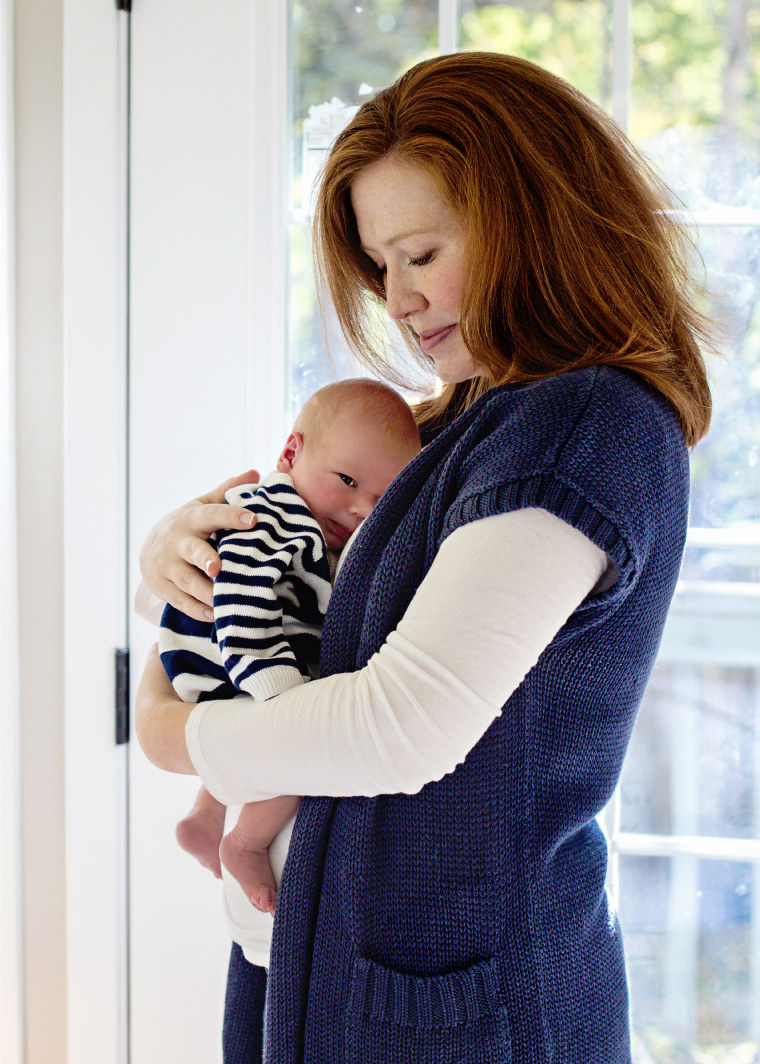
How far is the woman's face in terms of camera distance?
0.91 m

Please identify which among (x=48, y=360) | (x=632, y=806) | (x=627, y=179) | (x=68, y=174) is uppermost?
(x=68, y=174)

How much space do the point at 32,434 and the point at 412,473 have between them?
84 centimetres

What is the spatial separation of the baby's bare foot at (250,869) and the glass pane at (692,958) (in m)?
0.72

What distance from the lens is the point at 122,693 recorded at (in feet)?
4.64

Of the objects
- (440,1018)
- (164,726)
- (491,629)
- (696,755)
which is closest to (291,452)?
(164,726)

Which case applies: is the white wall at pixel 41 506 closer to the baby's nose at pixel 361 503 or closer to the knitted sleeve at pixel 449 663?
the baby's nose at pixel 361 503

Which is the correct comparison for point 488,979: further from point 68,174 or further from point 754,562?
point 68,174

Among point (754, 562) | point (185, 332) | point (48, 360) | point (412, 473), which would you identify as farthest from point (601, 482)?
point (48, 360)

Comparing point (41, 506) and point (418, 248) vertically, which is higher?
point (418, 248)

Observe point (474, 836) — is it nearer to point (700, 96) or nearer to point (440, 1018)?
point (440, 1018)

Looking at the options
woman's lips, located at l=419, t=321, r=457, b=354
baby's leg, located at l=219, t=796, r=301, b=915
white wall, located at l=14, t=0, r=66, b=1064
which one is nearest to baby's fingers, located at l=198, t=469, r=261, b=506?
woman's lips, located at l=419, t=321, r=457, b=354

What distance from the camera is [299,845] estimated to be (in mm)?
812

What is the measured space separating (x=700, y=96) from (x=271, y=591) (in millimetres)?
981

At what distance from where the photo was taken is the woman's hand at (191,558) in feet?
2.96
